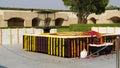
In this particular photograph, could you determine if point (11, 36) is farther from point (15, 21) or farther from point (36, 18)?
point (36, 18)

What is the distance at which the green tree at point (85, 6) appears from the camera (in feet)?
159

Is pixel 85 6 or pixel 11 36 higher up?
pixel 85 6

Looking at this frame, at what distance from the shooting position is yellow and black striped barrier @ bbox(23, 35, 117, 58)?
15.4 m

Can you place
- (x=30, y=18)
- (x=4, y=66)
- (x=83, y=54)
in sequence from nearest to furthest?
(x=4, y=66) → (x=83, y=54) → (x=30, y=18)

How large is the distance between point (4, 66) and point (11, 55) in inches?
144

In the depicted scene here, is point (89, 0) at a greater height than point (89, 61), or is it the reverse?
point (89, 0)

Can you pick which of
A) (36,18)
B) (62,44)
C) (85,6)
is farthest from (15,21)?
(62,44)

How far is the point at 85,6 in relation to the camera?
48500 millimetres

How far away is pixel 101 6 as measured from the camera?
49594mm

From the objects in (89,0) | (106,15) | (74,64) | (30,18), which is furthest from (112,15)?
(74,64)

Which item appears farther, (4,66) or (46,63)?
(46,63)

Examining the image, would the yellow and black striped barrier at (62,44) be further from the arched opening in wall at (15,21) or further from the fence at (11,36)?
the arched opening in wall at (15,21)

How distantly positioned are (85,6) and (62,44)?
3367cm

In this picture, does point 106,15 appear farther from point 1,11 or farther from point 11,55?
point 11,55
